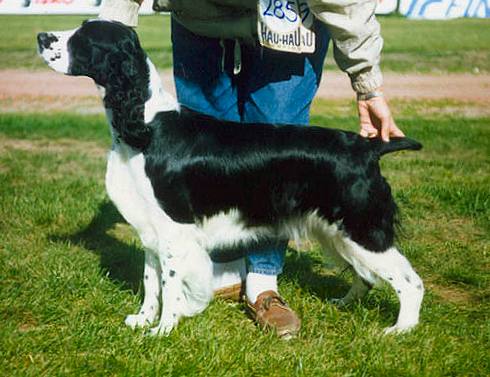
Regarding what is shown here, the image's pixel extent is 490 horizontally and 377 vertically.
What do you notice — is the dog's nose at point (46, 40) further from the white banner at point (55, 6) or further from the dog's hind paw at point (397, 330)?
the white banner at point (55, 6)

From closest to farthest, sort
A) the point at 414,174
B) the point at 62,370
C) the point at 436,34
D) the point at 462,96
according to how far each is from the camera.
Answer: the point at 62,370
the point at 414,174
the point at 462,96
the point at 436,34

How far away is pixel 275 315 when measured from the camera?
354 cm

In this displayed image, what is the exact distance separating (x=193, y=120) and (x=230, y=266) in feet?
3.52

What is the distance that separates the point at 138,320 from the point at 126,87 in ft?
3.77

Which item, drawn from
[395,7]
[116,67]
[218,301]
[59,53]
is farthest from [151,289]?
[395,7]

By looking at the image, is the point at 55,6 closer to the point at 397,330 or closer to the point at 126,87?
the point at 126,87

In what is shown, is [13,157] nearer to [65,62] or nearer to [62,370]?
[65,62]

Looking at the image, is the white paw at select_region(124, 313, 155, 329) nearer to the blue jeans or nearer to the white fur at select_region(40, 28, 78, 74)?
the blue jeans

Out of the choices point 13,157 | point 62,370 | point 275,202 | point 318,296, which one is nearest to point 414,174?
point 318,296

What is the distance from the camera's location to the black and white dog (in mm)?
3236

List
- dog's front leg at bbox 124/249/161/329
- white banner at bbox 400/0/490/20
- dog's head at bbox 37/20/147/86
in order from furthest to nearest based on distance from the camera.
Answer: white banner at bbox 400/0/490/20, dog's front leg at bbox 124/249/161/329, dog's head at bbox 37/20/147/86

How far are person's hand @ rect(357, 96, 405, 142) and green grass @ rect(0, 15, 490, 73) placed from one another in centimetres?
1086

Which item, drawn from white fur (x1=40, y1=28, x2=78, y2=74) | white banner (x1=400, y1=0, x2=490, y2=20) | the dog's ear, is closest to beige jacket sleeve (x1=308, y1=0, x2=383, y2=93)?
the dog's ear

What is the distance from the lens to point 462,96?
11406mm
